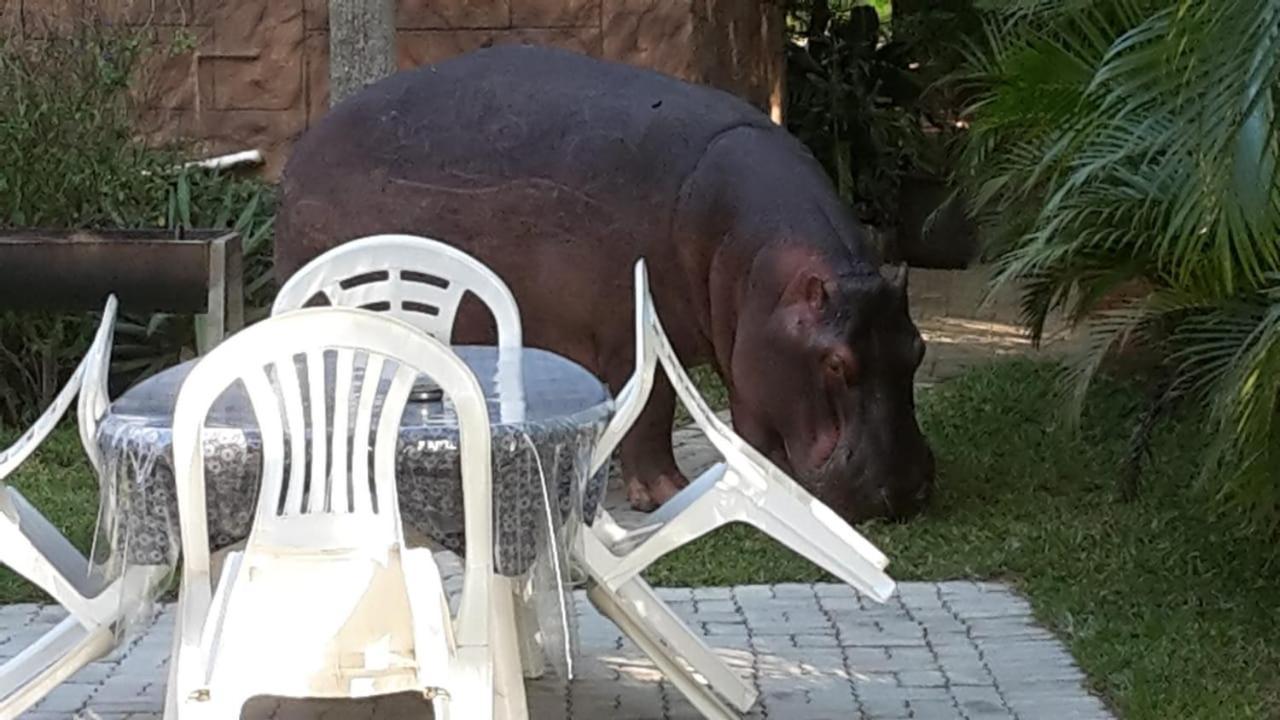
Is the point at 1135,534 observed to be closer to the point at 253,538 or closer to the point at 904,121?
the point at 253,538

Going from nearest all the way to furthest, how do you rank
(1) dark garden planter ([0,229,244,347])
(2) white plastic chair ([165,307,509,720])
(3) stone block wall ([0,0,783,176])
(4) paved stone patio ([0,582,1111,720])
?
1. (2) white plastic chair ([165,307,509,720])
2. (4) paved stone patio ([0,582,1111,720])
3. (1) dark garden planter ([0,229,244,347])
4. (3) stone block wall ([0,0,783,176])

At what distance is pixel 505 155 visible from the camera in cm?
641

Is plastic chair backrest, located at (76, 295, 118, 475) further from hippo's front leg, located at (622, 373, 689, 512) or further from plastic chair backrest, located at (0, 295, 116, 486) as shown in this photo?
hippo's front leg, located at (622, 373, 689, 512)

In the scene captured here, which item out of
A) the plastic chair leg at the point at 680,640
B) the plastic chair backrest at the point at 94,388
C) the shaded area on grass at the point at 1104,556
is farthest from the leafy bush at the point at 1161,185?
the plastic chair backrest at the point at 94,388

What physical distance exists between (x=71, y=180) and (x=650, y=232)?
2764 millimetres

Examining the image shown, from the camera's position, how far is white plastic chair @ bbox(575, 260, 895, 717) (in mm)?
4016

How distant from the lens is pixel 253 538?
357cm

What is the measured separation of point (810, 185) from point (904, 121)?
245 inches

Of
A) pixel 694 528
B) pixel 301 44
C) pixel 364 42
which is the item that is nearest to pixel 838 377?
pixel 694 528

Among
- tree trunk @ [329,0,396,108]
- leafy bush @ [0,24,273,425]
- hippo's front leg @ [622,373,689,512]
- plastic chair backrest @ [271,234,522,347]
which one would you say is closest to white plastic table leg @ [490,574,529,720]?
plastic chair backrest @ [271,234,522,347]

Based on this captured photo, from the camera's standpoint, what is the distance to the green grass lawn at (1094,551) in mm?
4836

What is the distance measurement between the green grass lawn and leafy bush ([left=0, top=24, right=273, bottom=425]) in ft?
1.18

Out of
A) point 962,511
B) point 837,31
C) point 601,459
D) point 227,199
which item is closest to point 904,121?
point 837,31

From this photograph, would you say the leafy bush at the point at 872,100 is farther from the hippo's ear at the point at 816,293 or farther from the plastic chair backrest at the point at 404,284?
the plastic chair backrest at the point at 404,284
